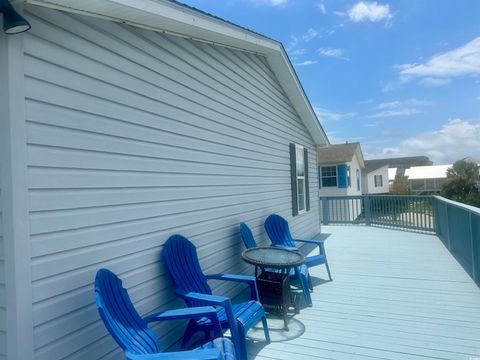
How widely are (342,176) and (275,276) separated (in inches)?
503

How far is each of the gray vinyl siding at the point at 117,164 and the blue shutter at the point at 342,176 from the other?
12183 millimetres

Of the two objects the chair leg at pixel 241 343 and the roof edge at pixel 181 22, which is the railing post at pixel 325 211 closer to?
the roof edge at pixel 181 22

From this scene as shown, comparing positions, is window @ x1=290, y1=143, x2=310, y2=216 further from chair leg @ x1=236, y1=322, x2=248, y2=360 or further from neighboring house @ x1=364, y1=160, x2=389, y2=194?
neighboring house @ x1=364, y1=160, x2=389, y2=194

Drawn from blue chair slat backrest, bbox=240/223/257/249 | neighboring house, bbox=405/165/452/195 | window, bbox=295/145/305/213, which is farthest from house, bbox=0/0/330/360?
neighboring house, bbox=405/165/452/195

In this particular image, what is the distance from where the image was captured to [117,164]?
8.17 feet

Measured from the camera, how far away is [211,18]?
3330mm

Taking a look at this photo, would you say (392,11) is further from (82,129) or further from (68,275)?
(68,275)

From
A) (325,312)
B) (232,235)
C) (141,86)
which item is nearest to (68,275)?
(141,86)

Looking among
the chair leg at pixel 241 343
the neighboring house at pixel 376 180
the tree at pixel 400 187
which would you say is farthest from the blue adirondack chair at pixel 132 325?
the tree at pixel 400 187

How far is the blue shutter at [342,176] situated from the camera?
51.6 ft

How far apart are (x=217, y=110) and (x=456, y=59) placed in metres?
11.9

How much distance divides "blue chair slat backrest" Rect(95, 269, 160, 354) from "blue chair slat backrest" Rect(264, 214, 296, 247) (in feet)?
10.6

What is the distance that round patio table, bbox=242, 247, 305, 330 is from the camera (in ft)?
11.5

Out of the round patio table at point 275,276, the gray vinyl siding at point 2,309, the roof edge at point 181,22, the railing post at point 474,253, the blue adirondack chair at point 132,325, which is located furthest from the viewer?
the railing post at point 474,253
